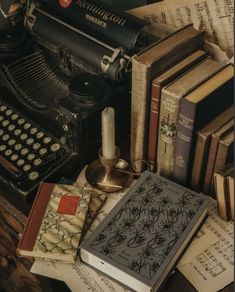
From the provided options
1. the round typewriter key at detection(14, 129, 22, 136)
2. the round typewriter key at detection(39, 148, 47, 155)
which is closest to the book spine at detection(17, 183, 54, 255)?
the round typewriter key at detection(39, 148, 47, 155)

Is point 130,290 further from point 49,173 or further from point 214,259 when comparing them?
point 49,173

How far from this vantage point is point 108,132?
108cm

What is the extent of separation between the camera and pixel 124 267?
95 centimetres

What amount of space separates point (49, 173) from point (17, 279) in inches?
20.7

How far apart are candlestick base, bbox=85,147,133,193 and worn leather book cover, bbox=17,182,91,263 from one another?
0.24ft

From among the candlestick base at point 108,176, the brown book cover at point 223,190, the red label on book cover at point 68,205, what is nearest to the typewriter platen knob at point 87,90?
the candlestick base at point 108,176

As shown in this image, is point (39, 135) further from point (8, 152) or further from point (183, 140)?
point (183, 140)

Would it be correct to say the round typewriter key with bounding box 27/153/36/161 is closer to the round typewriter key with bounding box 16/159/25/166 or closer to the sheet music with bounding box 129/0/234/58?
the round typewriter key with bounding box 16/159/25/166

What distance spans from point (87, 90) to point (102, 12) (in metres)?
0.26

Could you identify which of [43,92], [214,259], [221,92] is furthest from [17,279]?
[221,92]

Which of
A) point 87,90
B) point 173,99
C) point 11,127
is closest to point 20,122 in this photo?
point 11,127

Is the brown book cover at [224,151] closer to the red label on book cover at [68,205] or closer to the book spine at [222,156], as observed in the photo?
the book spine at [222,156]

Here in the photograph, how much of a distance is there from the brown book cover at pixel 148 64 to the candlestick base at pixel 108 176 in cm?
8

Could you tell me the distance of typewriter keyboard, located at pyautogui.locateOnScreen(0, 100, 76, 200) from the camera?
3.77 feet
